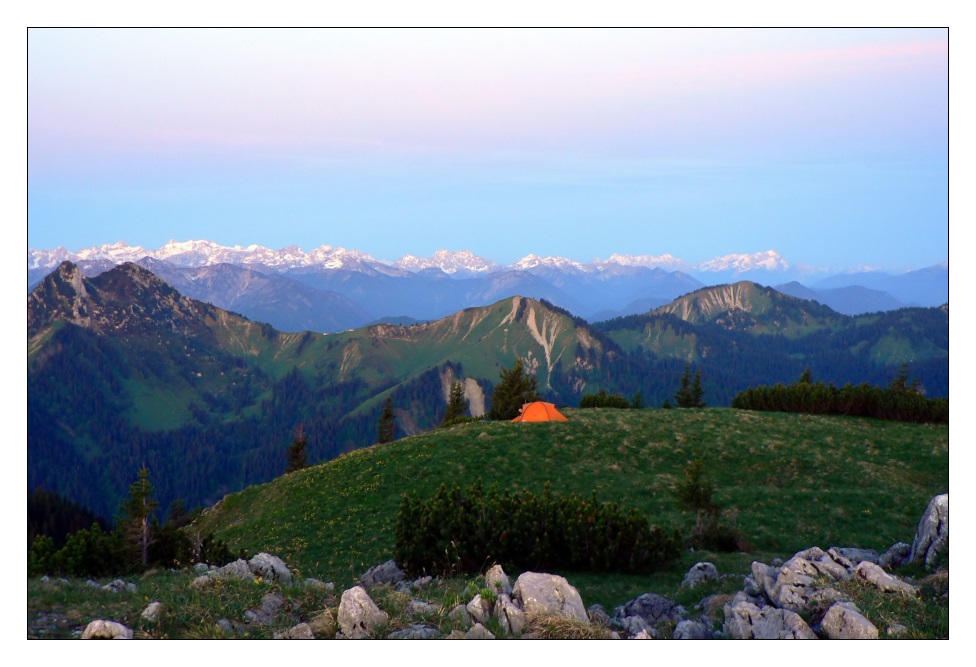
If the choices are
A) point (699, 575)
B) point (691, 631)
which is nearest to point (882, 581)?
point (691, 631)

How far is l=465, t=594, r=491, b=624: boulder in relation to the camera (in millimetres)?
9961

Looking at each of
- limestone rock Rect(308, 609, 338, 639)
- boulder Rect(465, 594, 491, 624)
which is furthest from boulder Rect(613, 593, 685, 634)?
limestone rock Rect(308, 609, 338, 639)

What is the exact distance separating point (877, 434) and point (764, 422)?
7.28 metres

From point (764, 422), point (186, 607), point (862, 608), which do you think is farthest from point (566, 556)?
point (764, 422)

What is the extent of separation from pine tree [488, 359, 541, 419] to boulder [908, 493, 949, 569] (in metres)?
50.8

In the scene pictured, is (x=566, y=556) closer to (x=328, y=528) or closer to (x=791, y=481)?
(x=328, y=528)

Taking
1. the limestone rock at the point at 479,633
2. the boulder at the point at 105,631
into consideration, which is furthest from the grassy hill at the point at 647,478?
the boulder at the point at 105,631

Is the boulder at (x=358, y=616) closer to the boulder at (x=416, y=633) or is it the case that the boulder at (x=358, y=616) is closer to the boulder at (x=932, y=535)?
the boulder at (x=416, y=633)

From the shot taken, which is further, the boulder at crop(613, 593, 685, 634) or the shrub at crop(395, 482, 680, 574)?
the shrub at crop(395, 482, 680, 574)

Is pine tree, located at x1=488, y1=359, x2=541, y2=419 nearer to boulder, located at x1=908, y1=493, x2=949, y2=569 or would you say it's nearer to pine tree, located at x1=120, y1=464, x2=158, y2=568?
pine tree, located at x1=120, y1=464, x2=158, y2=568

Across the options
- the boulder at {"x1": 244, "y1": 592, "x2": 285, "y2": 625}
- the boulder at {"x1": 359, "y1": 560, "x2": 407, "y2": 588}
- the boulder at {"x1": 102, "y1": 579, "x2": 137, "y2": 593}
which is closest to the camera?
the boulder at {"x1": 244, "y1": 592, "x2": 285, "y2": 625}

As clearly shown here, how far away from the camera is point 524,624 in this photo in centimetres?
982

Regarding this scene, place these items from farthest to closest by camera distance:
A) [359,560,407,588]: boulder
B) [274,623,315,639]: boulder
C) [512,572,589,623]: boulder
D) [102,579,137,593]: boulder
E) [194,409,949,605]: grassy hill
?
[194,409,949,605]: grassy hill, [359,560,407,588]: boulder, [102,579,137,593]: boulder, [512,572,589,623]: boulder, [274,623,315,639]: boulder

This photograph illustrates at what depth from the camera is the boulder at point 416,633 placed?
9586mm
